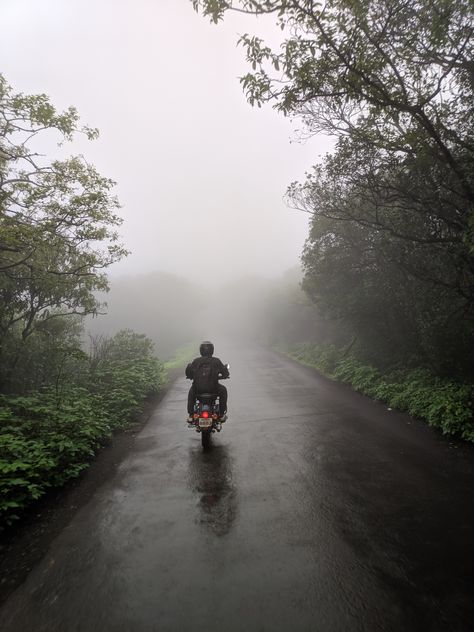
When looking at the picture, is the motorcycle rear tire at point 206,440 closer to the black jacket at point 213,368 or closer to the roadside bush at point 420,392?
the black jacket at point 213,368

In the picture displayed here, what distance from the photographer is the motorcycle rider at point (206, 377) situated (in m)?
7.04

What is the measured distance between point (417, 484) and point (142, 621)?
4.02 m

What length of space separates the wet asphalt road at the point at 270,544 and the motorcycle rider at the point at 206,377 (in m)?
0.88

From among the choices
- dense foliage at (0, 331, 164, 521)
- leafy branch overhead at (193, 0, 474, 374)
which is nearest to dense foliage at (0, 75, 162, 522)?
dense foliage at (0, 331, 164, 521)

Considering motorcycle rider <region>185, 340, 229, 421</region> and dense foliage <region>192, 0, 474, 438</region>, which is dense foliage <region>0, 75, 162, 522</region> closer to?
Answer: motorcycle rider <region>185, 340, 229, 421</region>

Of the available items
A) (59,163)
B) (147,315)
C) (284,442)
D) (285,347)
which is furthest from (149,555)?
(147,315)

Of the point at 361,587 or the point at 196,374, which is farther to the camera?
the point at 196,374

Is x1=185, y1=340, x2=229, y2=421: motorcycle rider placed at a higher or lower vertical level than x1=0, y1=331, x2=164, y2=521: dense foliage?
higher

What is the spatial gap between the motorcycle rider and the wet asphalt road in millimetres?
875

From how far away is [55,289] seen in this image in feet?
38.7

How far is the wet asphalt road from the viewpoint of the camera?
9.28 ft

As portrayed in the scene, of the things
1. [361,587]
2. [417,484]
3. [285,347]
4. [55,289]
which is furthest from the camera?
[285,347]

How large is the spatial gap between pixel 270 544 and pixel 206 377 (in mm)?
3697

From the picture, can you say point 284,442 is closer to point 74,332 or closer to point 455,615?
point 455,615
